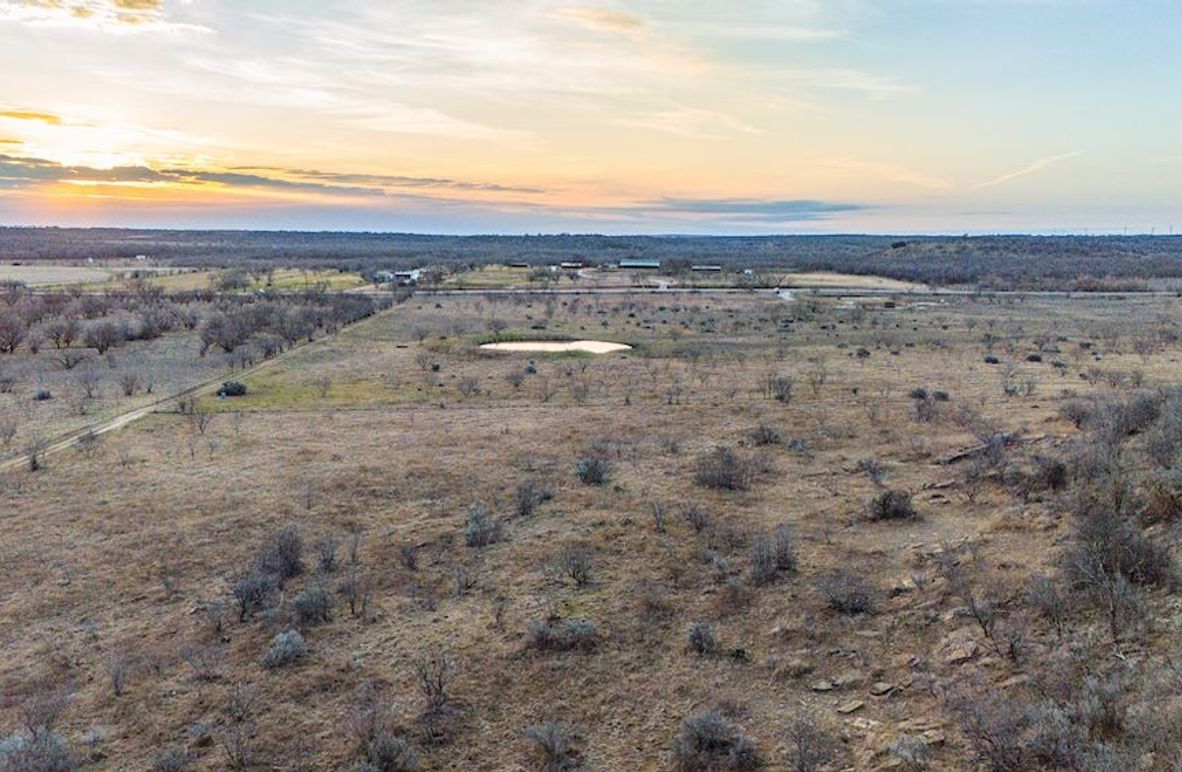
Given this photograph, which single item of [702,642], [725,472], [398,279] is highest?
[398,279]

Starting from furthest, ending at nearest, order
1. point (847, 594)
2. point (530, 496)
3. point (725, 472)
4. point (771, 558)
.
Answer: point (725, 472)
point (530, 496)
point (771, 558)
point (847, 594)

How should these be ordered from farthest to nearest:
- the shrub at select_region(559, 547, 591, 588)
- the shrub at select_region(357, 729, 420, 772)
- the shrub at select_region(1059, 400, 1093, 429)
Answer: the shrub at select_region(1059, 400, 1093, 429) → the shrub at select_region(559, 547, 591, 588) → the shrub at select_region(357, 729, 420, 772)

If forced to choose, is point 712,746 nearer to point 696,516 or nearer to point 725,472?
point 696,516

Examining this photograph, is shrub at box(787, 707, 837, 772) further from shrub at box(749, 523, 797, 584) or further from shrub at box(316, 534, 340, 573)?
shrub at box(316, 534, 340, 573)

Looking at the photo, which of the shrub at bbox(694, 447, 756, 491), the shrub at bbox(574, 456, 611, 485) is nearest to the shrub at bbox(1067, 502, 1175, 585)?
the shrub at bbox(694, 447, 756, 491)

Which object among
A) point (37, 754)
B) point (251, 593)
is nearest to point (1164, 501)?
point (251, 593)

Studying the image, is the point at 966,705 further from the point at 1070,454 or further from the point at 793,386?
the point at 793,386
